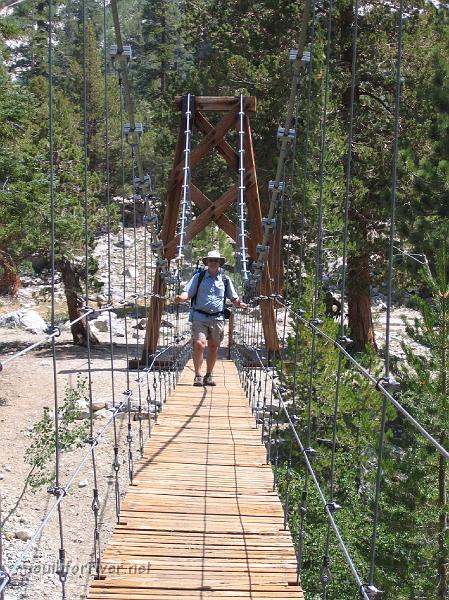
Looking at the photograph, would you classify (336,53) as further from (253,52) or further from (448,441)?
(448,441)

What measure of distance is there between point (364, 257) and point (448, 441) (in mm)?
4972

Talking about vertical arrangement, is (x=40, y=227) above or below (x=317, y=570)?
above

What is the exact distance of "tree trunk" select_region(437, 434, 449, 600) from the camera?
19.1 feet

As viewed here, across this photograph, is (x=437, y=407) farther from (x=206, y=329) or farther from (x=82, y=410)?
(x=82, y=410)

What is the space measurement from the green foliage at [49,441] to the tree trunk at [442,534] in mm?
3072

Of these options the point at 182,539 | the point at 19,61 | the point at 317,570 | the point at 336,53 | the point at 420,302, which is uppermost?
the point at 19,61

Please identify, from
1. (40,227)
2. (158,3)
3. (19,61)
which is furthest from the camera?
(19,61)

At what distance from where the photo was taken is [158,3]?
70.6ft

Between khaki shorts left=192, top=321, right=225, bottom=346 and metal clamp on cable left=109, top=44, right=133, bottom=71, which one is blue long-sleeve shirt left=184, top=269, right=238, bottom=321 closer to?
khaki shorts left=192, top=321, right=225, bottom=346

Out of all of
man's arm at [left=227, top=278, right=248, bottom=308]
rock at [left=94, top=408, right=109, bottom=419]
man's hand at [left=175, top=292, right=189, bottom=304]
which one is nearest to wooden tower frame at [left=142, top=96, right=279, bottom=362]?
rock at [left=94, top=408, right=109, bottom=419]

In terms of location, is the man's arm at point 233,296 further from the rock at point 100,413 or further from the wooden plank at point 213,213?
the rock at point 100,413

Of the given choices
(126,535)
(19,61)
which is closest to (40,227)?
(126,535)

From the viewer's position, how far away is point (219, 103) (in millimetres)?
7844

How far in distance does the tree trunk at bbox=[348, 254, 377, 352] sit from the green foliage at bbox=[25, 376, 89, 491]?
4046 mm
